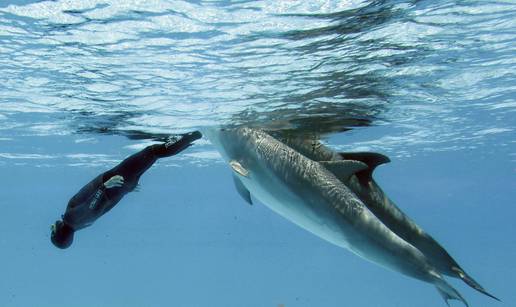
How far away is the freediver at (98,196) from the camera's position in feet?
28.2

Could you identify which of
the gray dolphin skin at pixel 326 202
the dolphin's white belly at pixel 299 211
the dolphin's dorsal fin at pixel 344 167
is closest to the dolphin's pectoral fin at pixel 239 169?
the gray dolphin skin at pixel 326 202

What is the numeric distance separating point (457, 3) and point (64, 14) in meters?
7.16

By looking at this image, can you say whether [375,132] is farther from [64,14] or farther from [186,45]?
[64,14]

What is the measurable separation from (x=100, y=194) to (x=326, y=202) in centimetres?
440

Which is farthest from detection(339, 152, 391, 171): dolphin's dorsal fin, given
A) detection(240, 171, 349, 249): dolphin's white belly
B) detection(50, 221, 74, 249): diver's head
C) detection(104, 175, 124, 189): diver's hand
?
detection(50, 221, 74, 249): diver's head

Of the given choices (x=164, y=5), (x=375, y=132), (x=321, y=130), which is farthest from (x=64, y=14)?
(x=375, y=132)

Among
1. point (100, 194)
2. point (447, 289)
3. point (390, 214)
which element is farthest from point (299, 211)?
point (100, 194)

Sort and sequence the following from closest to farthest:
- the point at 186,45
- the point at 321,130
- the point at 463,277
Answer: the point at 463,277
the point at 186,45
the point at 321,130

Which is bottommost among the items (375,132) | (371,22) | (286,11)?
(375,132)

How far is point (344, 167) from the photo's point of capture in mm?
6637

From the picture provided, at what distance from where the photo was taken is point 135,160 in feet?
29.9

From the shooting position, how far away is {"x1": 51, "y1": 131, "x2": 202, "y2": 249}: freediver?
861cm

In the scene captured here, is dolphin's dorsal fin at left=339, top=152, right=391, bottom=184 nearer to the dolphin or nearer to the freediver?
the dolphin

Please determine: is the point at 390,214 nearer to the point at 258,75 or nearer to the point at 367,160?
the point at 367,160
